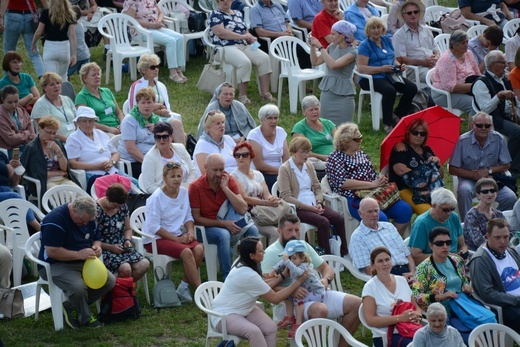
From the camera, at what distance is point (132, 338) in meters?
9.70

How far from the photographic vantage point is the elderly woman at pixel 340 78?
13.2 meters

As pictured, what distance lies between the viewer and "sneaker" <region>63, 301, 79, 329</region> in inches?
386

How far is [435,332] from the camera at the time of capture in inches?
341

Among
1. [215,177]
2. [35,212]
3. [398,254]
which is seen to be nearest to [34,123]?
[35,212]

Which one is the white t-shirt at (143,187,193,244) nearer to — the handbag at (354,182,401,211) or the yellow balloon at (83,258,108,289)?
the yellow balloon at (83,258,108,289)

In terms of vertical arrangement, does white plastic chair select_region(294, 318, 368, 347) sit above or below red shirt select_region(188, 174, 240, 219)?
below

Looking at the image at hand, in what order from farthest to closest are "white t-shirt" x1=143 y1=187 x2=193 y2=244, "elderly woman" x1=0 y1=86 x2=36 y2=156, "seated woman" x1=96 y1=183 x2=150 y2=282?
"elderly woman" x1=0 y1=86 x2=36 y2=156
"white t-shirt" x1=143 y1=187 x2=193 y2=244
"seated woman" x1=96 y1=183 x2=150 y2=282

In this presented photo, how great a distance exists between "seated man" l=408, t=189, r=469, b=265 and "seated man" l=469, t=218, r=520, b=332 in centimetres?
51

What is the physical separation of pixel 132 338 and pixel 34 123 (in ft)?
11.7

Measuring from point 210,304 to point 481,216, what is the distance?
2664 millimetres

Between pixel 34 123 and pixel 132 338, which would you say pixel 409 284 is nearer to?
pixel 132 338

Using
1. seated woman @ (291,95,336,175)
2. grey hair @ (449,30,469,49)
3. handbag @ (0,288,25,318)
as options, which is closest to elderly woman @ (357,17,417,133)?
grey hair @ (449,30,469,49)

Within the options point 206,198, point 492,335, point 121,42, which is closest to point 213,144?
point 206,198

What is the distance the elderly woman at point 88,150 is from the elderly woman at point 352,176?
2.16 metres
